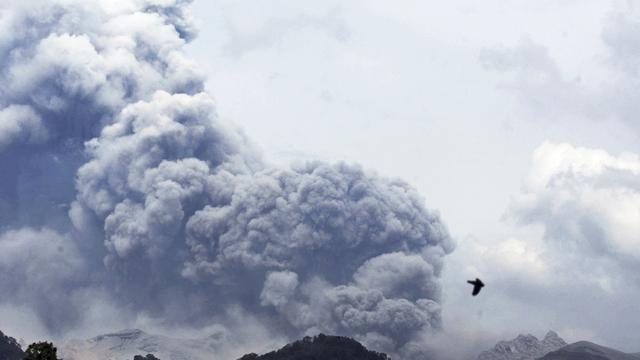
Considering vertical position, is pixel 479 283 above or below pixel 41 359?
below

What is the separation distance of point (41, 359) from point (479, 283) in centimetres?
4822

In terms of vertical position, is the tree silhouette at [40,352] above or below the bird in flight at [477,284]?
above

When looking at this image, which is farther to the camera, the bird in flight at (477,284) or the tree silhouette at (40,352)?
the tree silhouette at (40,352)

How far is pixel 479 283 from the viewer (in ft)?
154

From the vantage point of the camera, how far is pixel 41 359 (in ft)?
249

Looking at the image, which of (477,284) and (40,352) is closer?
(477,284)

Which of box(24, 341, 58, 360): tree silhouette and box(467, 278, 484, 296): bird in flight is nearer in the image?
box(467, 278, 484, 296): bird in flight

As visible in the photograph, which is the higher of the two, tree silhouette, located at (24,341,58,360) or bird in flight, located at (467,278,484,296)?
tree silhouette, located at (24,341,58,360)

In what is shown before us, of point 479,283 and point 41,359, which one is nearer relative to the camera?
point 479,283
